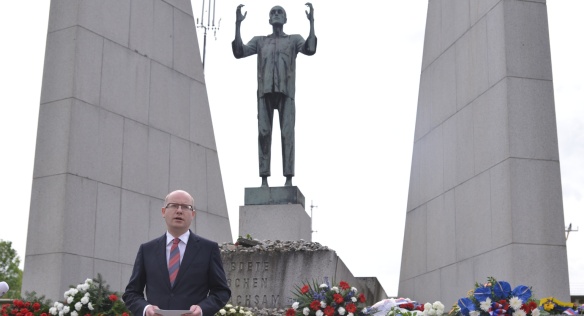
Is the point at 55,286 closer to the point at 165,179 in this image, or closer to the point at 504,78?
the point at 165,179

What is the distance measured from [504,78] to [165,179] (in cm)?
639

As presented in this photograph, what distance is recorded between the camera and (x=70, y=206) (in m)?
13.3

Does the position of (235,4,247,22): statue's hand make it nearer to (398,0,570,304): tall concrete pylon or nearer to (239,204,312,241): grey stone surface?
(239,204,312,241): grey stone surface

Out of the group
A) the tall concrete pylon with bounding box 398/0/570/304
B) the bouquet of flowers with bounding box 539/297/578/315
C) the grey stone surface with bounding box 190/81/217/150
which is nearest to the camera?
the bouquet of flowers with bounding box 539/297/578/315

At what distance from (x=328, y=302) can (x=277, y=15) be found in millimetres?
7184

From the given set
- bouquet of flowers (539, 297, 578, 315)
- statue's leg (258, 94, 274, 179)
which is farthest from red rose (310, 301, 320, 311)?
statue's leg (258, 94, 274, 179)

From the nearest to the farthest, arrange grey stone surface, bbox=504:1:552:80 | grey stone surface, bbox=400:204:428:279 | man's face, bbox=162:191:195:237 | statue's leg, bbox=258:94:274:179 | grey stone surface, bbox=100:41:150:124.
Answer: man's face, bbox=162:191:195:237
grey stone surface, bbox=504:1:552:80
statue's leg, bbox=258:94:274:179
grey stone surface, bbox=100:41:150:124
grey stone surface, bbox=400:204:428:279

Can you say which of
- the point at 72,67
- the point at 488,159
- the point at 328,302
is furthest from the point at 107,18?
the point at 328,302

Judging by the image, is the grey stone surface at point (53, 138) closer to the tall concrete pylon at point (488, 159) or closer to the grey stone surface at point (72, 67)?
the grey stone surface at point (72, 67)

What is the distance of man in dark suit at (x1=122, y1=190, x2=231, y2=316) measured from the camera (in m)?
5.67

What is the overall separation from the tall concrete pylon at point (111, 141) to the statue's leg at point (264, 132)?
2.20m

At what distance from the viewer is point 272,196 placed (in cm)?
1388

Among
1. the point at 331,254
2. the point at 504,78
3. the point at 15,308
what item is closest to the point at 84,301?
the point at 15,308

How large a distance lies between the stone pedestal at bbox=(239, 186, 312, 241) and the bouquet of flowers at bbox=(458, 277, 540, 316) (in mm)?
6074
